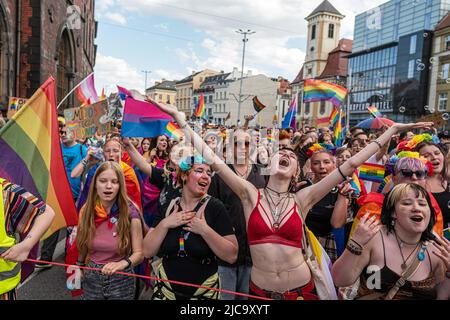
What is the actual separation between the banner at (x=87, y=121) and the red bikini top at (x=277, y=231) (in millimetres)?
3058

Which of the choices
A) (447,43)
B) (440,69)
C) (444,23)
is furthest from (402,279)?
(444,23)

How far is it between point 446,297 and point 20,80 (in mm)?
16127

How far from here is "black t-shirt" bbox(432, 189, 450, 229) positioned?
3213mm

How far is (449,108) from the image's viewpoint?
36000mm

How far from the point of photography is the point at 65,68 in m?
22.2

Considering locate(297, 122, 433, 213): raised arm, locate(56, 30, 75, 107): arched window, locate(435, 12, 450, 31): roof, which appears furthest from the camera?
locate(435, 12, 450, 31): roof

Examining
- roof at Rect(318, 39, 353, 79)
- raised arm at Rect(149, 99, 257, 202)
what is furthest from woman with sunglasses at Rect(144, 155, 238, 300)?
roof at Rect(318, 39, 353, 79)

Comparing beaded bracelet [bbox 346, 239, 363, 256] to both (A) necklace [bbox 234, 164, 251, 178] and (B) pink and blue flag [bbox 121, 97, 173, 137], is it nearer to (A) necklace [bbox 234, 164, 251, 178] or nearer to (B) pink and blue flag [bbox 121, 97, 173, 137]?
(A) necklace [bbox 234, 164, 251, 178]

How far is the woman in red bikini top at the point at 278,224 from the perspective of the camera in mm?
2477

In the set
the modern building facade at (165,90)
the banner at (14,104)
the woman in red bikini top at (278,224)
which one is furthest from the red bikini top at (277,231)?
the modern building facade at (165,90)

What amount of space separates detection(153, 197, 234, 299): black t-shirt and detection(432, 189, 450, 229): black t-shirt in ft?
6.08

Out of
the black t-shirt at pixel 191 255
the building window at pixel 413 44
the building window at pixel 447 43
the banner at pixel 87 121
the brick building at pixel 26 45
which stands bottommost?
the black t-shirt at pixel 191 255

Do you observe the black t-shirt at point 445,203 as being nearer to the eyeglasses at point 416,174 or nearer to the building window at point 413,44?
the eyeglasses at point 416,174

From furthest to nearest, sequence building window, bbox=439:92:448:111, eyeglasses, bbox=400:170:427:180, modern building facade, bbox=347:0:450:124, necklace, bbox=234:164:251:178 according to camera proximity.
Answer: modern building facade, bbox=347:0:450:124
building window, bbox=439:92:448:111
necklace, bbox=234:164:251:178
eyeglasses, bbox=400:170:427:180
